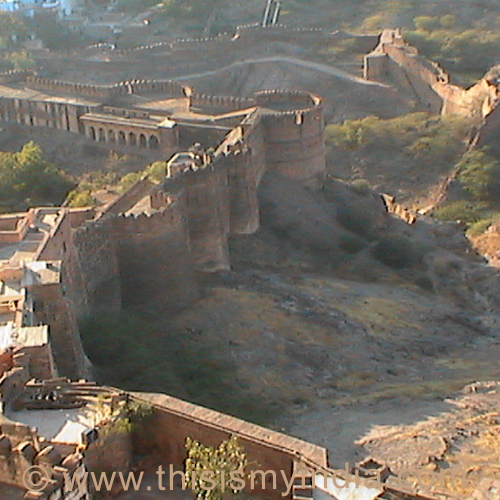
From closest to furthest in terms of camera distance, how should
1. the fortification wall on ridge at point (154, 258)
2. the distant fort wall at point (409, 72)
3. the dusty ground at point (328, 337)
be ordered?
the dusty ground at point (328, 337) → the fortification wall on ridge at point (154, 258) → the distant fort wall at point (409, 72)

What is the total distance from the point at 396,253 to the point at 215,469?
60.4 ft

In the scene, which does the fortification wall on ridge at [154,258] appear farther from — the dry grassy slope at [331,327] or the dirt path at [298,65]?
the dirt path at [298,65]

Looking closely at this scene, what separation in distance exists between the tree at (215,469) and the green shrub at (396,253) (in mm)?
17530

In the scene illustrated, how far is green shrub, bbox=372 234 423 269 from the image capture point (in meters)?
27.6

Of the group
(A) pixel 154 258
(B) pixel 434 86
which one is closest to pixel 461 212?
(B) pixel 434 86

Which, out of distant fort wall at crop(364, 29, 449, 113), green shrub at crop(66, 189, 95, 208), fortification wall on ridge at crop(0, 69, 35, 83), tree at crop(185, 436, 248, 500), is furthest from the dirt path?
tree at crop(185, 436, 248, 500)

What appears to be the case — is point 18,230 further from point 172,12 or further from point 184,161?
point 172,12

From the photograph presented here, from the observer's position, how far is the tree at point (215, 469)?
33.0ft

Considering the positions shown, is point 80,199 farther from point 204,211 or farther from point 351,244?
point 351,244

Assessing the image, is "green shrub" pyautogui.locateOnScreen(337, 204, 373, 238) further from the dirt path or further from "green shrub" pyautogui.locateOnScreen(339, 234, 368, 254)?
the dirt path

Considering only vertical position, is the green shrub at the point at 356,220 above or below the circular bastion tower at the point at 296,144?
below

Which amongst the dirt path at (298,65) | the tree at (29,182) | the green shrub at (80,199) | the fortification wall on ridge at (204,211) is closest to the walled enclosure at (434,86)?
the dirt path at (298,65)

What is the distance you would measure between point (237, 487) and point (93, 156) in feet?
88.4

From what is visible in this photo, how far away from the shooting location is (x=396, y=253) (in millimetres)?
27844
